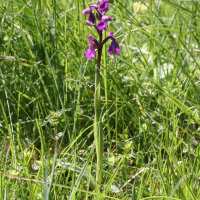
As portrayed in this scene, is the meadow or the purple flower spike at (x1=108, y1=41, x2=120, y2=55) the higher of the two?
the purple flower spike at (x1=108, y1=41, x2=120, y2=55)

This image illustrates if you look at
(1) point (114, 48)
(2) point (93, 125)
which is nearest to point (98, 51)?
(1) point (114, 48)

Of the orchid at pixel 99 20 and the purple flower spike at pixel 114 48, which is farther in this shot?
the purple flower spike at pixel 114 48

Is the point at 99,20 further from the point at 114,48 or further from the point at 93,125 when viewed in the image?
the point at 93,125

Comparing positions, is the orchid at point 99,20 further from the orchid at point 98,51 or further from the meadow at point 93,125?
the meadow at point 93,125

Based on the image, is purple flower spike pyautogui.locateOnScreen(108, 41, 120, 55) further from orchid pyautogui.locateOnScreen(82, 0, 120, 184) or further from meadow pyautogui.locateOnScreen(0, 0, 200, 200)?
meadow pyautogui.locateOnScreen(0, 0, 200, 200)

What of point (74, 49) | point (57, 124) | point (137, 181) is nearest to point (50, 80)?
point (74, 49)

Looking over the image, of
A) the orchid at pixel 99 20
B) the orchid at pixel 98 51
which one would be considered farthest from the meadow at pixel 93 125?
the orchid at pixel 99 20

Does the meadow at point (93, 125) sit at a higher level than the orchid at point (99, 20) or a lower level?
lower

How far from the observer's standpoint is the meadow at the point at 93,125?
116 centimetres

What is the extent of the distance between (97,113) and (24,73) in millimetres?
1095

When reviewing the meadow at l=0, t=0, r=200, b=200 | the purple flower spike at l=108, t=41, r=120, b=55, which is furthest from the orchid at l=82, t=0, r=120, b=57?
the meadow at l=0, t=0, r=200, b=200

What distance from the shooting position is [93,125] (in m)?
1.46

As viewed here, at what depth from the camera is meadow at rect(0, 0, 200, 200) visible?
116 cm

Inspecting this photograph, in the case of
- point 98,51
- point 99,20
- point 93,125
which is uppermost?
point 99,20
